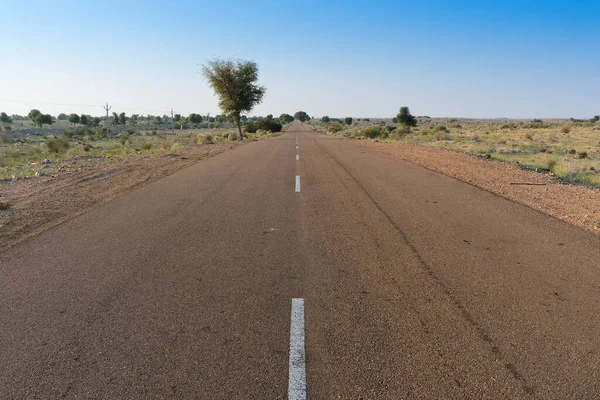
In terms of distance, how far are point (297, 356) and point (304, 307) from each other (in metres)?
0.92

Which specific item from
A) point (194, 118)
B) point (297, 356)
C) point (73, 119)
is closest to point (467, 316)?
point (297, 356)

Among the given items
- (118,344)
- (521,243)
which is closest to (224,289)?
(118,344)

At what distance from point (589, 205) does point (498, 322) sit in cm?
727

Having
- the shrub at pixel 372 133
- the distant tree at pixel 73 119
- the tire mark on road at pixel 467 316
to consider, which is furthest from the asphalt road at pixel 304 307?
the distant tree at pixel 73 119

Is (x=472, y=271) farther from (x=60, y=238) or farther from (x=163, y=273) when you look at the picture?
(x=60, y=238)

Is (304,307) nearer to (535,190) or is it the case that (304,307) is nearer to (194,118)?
(535,190)

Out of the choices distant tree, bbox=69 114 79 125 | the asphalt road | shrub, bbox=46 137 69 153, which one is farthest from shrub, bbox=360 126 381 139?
distant tree, bbox=69 114 79 125

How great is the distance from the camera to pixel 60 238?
23.1 feet

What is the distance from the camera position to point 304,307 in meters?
4.48

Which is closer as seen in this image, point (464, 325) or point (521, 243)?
point (464, 325)

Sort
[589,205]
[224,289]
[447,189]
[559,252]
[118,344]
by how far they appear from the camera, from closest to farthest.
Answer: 1. [118,344]
2. [224,289]
3. [559,252]
4. [589,205]
5. [447,189]

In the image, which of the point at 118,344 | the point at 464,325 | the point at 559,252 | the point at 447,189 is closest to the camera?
the point at 118,344

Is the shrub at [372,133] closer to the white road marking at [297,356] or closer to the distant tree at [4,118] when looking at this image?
the white road marking at [297,356]

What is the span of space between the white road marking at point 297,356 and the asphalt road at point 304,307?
0.03 m
